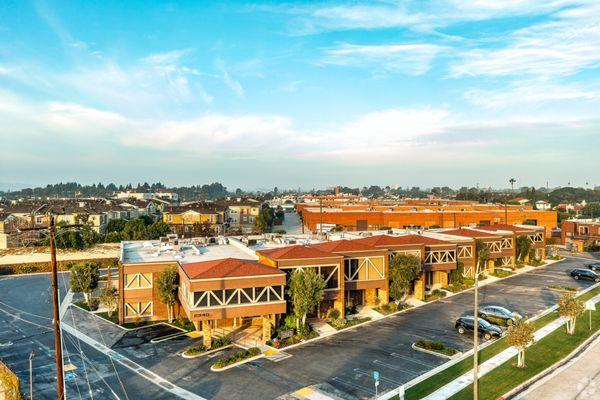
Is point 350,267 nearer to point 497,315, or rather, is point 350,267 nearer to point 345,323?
point 345,323

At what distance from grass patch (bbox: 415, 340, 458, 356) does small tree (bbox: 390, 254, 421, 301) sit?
10.5m

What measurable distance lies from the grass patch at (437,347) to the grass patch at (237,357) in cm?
1257

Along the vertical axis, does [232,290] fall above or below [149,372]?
above

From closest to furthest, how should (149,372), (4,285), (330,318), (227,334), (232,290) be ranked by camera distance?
(149,372) < (232,290) < (227,334) < (330,318) < (4,285)

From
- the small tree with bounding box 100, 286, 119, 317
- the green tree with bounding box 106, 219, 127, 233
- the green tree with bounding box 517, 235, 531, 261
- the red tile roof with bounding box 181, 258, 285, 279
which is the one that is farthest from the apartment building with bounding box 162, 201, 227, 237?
the red tile roof with bounding box 181, 258, 285, 279

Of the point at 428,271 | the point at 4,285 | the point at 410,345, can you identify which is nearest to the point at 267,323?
the point at 410,345

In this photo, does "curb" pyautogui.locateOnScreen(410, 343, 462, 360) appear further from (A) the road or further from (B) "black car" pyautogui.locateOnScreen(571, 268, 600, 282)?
(B) "black car" pyautogui.locateOnScreen(571, 268, 600, 282)

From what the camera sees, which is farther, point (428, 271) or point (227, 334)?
point (428, 271)

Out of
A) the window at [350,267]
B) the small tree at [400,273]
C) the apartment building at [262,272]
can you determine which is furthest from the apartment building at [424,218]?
the window at [350,267]

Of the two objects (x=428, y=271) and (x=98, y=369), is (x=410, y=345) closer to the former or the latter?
(x=428, y=271)

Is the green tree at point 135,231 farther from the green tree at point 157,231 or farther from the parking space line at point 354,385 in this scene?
the parking space line at point 354,385

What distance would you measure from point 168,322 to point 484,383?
91.3 feet

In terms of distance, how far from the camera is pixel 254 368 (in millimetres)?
29406

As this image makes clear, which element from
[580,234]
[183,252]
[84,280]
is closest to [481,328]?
[183,252]
